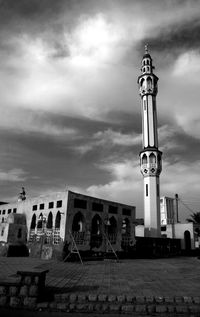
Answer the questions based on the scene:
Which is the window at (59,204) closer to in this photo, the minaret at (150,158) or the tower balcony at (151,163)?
the minaret at (150,158)

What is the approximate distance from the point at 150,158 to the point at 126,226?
40.5ft

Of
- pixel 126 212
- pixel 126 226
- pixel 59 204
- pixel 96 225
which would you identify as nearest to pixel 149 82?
pixel 126 212

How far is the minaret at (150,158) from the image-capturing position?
41.9m

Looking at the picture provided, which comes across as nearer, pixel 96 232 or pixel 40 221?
pixel 40 221

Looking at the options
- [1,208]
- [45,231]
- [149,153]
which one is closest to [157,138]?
[149,153]

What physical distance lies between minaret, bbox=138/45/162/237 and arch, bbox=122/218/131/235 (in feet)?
19.3

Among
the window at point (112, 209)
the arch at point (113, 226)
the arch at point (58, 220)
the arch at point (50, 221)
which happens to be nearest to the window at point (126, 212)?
the window at point (112, 209)

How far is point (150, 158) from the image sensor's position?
4316 cm

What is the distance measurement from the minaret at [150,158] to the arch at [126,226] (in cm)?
587

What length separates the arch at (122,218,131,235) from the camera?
36188mm

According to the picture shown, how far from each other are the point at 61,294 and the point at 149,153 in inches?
1481

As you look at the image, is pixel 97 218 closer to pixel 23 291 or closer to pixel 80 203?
pixel 80 203

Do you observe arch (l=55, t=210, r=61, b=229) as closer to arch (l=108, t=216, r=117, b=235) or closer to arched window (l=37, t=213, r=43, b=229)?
arched window (l=37, t=213, r=43, b=229)

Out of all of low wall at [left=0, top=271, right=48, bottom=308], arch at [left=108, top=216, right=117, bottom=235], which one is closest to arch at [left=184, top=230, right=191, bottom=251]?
arch at [left=108, top=216, right=117, bottom=235]
